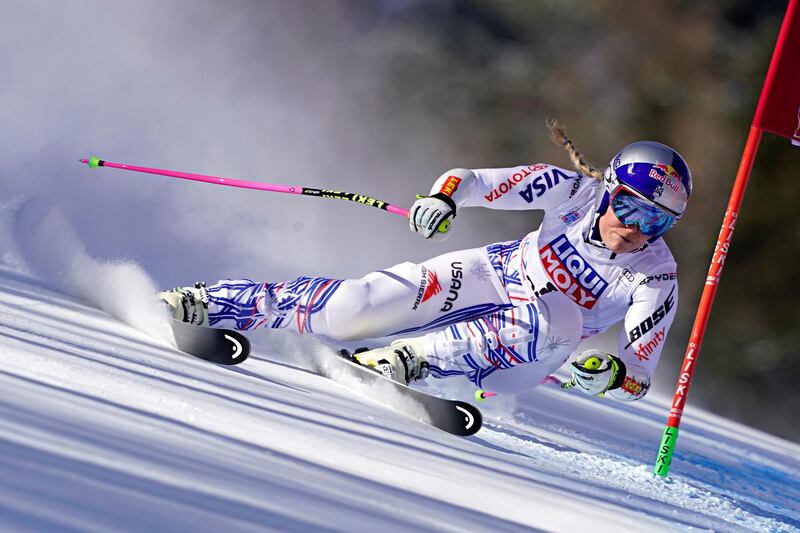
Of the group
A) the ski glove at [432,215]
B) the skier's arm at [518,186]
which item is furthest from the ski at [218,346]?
the skier's arm at [518,186]

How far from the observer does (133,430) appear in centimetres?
152

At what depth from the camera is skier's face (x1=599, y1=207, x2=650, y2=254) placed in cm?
299

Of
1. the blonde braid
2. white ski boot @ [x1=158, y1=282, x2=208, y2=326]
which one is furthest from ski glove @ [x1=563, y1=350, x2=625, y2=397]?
white ski boot @ [x1=158, y1=282, x2=208, y2=326]

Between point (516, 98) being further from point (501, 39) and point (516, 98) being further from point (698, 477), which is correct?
point (698, 477)

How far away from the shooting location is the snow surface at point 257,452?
123 centimetres

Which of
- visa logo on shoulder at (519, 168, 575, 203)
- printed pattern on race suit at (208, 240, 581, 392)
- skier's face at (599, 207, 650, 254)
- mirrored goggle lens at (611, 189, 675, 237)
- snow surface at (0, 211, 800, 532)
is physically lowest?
snow surface at (0, 211, 800, 532)

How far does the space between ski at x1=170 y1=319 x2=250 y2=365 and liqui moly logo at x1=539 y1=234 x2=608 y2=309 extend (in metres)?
0.97

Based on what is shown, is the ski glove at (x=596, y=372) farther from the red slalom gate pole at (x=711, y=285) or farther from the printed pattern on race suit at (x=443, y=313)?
the red slalom gate pole at (x=711, y=285)

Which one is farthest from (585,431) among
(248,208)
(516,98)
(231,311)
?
(516,98)

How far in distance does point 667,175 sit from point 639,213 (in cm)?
13

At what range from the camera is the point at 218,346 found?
2844mm

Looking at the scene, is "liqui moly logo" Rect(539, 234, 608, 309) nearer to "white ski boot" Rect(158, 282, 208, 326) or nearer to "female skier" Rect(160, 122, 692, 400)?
"female skier" Rect(160, 122, 692, 400)

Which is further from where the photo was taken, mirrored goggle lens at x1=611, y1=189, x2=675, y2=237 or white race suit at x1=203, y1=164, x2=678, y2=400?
white race suit at x1=203, y1=164, x2=678, y2=400

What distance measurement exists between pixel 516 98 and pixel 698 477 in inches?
290
